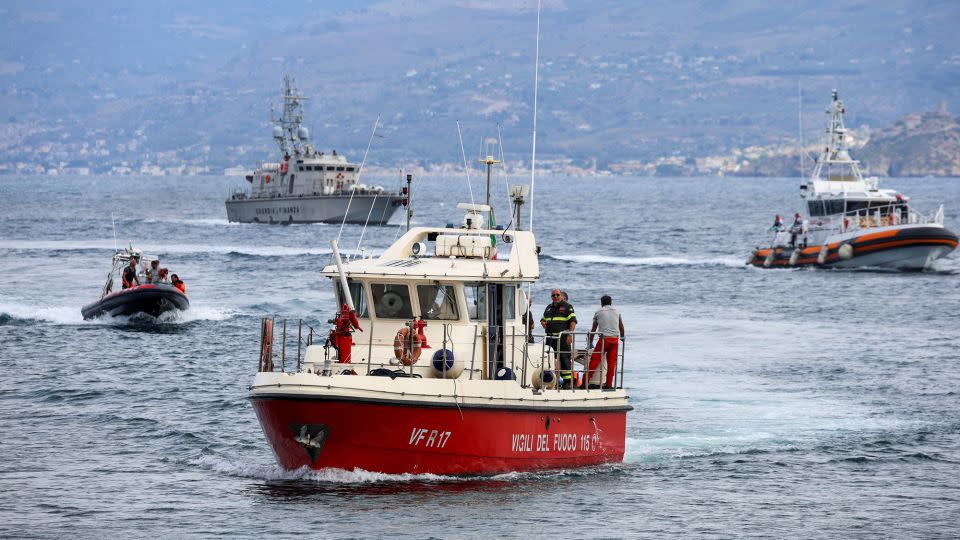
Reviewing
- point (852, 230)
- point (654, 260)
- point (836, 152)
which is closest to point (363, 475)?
point (852, 230)

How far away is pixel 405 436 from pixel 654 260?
2251 inches

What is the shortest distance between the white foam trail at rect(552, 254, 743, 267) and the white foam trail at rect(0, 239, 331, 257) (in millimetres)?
13998

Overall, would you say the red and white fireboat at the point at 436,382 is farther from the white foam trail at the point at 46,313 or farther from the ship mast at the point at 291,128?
the ship mast at the point at 291,128

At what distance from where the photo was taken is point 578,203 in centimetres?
18488

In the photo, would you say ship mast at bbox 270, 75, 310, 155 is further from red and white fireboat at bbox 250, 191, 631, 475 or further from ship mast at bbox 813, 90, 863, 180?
red and white fireboat at bbox 250, 191, 631, 475

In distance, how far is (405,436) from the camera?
67.5 feet

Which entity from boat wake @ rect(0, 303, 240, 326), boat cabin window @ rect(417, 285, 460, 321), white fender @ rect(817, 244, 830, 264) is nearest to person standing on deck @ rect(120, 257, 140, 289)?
boat wake @ rect(0, 303, 240, 326)

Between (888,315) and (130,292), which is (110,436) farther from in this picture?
(888,315)

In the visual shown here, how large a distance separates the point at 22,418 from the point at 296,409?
993cm

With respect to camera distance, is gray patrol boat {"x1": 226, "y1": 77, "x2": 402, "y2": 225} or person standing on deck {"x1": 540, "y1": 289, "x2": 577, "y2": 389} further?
gray patrol boat {"x1": 226, "y1": 77, "x2": 402, "y2": 225}

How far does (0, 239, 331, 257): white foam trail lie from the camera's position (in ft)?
268

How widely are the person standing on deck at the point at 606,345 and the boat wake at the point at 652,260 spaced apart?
5001cm

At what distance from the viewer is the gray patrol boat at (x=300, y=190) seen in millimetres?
A: 112000

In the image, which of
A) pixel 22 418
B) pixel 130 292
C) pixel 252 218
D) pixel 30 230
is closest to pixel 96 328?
pixel 130 292
